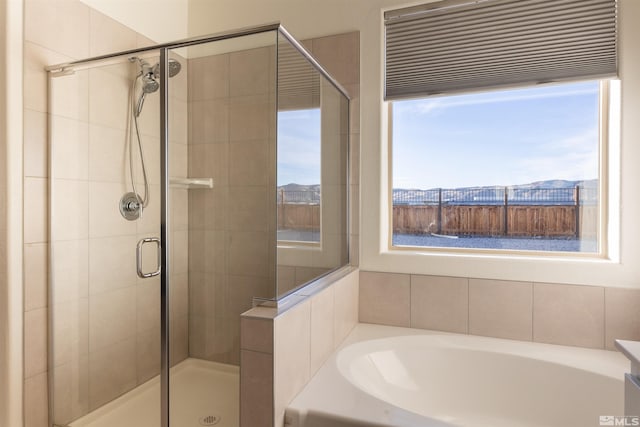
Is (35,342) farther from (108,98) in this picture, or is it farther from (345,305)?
(345,305)

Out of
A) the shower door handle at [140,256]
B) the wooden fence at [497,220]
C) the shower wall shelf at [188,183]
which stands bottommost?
the shower door handle at [140,256]

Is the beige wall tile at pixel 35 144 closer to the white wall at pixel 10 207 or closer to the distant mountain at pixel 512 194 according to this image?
the white wall at pixel 10 207

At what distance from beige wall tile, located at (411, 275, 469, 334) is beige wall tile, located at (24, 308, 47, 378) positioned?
178 cm

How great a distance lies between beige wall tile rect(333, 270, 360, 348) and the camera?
1814mm

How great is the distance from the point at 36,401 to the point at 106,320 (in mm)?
424

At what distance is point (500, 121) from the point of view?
2.03m

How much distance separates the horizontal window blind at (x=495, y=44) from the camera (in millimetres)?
1767

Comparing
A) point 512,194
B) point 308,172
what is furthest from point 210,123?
point 512,194

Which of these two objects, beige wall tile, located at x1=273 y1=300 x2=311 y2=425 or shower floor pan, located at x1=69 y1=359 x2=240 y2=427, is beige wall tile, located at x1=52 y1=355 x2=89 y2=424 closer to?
shower floor pan, located at x1=69 y1=359 x2=240 y2=427

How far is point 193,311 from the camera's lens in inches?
59.6

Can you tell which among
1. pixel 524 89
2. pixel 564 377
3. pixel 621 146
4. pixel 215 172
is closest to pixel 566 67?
pixel 524 89

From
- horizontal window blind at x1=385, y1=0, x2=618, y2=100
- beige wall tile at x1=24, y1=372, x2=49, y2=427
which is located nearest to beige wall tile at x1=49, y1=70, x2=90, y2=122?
beige wall tile at x1=24, y1=372, x2=49, y2=427

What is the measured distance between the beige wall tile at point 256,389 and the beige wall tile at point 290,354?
0.08ft

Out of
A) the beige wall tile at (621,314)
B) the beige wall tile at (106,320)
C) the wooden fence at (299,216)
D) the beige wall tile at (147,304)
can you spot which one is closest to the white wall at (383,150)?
the beige wall tile at (621,314)
